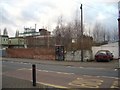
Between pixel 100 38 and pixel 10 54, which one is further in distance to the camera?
pixel 100 38

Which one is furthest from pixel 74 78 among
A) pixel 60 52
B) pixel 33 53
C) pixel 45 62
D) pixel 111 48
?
pixel 33 53

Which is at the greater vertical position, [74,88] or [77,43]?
[77,43]

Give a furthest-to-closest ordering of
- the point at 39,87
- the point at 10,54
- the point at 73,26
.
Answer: the point at 73,26, the point at 10,54, the point at 39,87

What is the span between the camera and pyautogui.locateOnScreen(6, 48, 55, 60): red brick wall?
40750 mm

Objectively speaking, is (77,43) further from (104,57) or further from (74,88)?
(74,88)

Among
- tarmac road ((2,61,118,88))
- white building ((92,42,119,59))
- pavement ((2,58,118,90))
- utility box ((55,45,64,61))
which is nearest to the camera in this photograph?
pavement ((2,58,118,90))

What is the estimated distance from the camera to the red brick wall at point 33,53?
134 feet

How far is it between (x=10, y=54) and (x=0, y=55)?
6.85ft

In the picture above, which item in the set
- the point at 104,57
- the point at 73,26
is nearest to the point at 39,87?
the point at 104,57

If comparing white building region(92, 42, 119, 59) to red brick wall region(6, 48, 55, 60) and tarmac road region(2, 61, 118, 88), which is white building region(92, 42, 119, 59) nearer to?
red brick wall region(6, 48, 55, 60)

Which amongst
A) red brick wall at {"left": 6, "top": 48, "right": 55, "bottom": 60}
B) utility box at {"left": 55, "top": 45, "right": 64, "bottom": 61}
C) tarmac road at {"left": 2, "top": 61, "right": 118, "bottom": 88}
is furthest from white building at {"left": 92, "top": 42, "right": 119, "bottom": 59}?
tarmac road at {"left": 2, "top": 61, "right": 118, "bottom": 88}

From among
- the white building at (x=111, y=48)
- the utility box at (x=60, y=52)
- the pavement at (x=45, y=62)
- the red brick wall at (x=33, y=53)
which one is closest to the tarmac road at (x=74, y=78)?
the pavement at (x=45, y=62)

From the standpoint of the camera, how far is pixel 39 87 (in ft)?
39.7

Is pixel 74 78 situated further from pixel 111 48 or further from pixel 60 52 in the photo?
pixel 111 48
